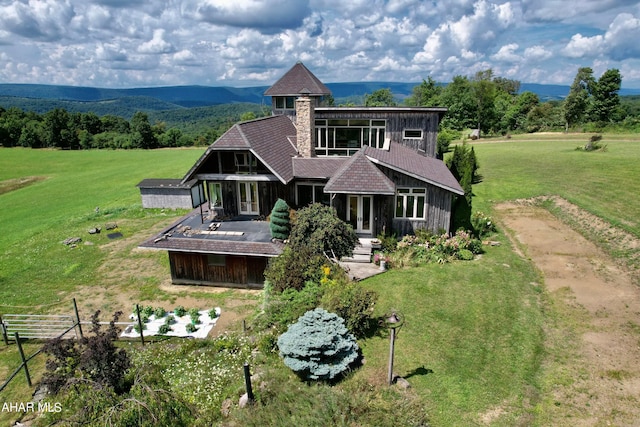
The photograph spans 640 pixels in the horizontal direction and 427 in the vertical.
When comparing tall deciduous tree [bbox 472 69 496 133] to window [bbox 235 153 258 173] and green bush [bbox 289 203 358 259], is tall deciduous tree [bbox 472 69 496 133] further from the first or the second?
green bush [bbox 289 203 358 259]

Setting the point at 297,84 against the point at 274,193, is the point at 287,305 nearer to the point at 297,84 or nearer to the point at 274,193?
the point at 274,193

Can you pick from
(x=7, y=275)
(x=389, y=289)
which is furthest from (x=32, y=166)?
(x=389, y=289)

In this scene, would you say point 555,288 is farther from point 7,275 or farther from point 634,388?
point 7,275

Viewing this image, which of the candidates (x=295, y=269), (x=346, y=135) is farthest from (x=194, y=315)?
(x=346, y=135)

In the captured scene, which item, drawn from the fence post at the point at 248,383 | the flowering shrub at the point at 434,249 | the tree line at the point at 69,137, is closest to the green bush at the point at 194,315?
the fence post at the point at 248,383

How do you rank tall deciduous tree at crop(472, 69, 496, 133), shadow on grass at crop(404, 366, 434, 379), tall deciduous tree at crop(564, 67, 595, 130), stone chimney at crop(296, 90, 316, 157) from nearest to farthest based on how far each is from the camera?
shadow on grass at crop(404, 366, 434, 379)
stone chimney at crop(296, 90, 316, 157)
tall deciduous tree at crop(564, 67, 595, 130)
tall deciduous tree at crop(472, 69, 496, 133)

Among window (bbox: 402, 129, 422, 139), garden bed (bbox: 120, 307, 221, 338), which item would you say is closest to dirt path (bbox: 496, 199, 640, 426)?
window (bbox: 402, 129, 422, 139)
